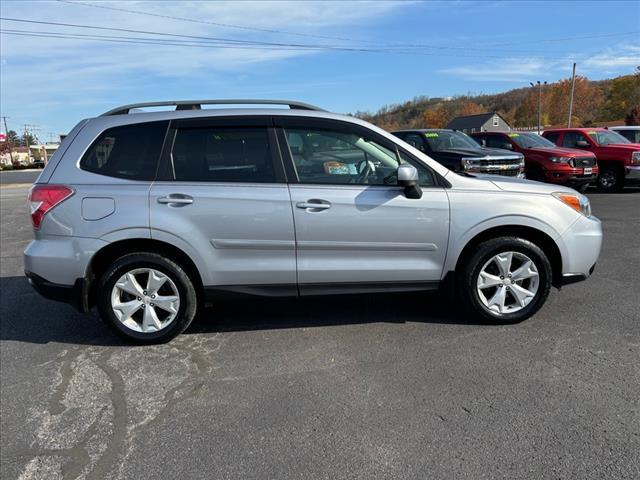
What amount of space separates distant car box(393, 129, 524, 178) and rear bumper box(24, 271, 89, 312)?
8.31 m

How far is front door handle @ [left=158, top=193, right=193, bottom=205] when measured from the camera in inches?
152

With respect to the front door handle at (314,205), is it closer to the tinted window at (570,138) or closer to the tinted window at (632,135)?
the tinted window at (570,138)

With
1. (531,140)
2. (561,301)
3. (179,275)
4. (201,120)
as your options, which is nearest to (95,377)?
(179,275)

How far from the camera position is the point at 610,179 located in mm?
14047

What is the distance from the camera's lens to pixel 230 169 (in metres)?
3.97

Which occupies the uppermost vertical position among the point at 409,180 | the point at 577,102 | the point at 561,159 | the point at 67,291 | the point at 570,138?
the point at 577,102

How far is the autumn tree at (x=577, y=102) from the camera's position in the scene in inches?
3314

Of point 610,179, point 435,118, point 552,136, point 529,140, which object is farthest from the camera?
point 435,118

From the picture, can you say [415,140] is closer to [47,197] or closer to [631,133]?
[631,133]

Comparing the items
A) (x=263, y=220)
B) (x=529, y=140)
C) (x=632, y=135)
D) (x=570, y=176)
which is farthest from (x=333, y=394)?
(x=632, y=135)

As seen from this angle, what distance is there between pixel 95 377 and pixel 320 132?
2.57 metres

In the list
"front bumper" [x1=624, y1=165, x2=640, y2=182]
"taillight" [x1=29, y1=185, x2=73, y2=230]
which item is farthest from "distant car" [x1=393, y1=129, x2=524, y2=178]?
"taillight" [x1=29, y1=185, x2=73, y2=230]

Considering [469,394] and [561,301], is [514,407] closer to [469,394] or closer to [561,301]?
[469,394]

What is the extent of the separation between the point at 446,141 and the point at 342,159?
898 centimetres
